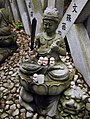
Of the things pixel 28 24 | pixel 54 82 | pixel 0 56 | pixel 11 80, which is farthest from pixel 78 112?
pixel 28 24

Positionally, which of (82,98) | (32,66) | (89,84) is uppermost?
(32,66)

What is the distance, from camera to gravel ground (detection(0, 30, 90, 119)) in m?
4.09

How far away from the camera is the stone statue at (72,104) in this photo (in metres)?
3.74

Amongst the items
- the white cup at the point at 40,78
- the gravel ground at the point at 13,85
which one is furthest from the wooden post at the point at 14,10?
the white cup at the point at 40,78

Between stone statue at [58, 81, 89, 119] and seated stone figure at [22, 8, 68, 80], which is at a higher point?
seated stone figure at [22, 8, 68, 80]

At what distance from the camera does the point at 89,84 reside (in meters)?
4.63

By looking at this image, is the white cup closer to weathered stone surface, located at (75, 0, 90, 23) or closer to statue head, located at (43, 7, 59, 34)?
statue head, located at (43, 7, 59, 34)

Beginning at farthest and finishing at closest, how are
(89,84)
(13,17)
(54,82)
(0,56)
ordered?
(13,17), (0,56), (89,84), (54,82)

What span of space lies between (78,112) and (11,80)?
1294mm

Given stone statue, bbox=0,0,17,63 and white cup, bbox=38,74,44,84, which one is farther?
stone statue, bbox=0,0,17,63

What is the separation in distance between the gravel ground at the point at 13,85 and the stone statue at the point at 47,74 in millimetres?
197

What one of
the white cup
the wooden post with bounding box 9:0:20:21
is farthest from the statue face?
the wooden post with bounding box 9:0:20:21

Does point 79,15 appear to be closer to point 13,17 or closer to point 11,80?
point 11,80

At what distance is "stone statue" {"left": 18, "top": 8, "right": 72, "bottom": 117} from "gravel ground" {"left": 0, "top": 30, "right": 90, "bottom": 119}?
20cm
